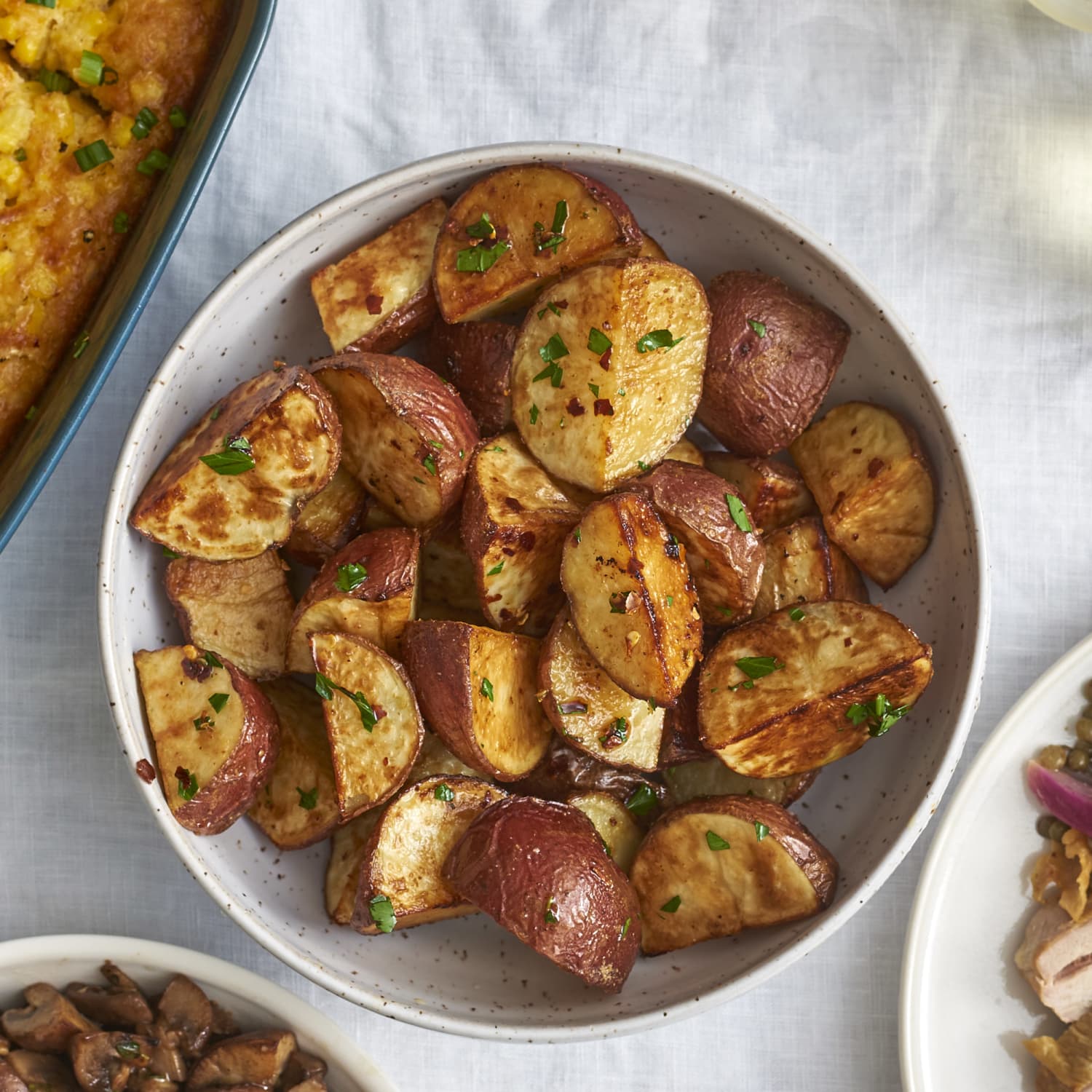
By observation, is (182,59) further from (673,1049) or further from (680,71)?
(673,1049)

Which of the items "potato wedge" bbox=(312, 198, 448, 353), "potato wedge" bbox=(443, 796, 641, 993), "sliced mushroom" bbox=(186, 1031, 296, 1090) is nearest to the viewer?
"potato wedge" bbox=(443, 796, 641, 993)

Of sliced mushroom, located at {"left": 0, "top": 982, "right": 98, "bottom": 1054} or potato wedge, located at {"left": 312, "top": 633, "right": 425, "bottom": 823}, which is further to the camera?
sliced mushroom, located at {"left": 0, "top": 982, "right": 98, "bottom": 1054}

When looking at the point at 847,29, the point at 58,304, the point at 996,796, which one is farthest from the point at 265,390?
the point at 996,796

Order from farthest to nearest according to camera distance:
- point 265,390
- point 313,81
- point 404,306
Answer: point 313,81, point 404,306, point 265,390

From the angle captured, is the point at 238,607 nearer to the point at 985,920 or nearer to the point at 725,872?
the point at 725,872

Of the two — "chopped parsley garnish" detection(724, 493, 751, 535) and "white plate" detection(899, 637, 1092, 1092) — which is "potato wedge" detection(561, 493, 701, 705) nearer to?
"chopped parsley garnish" detection(724, 493, 751, 535)

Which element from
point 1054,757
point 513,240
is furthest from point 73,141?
point 1054,757

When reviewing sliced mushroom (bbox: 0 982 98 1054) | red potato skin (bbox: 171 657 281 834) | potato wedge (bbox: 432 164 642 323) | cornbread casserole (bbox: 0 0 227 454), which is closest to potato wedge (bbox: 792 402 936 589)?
potato wedge (bbox: 432 164 642 323)
